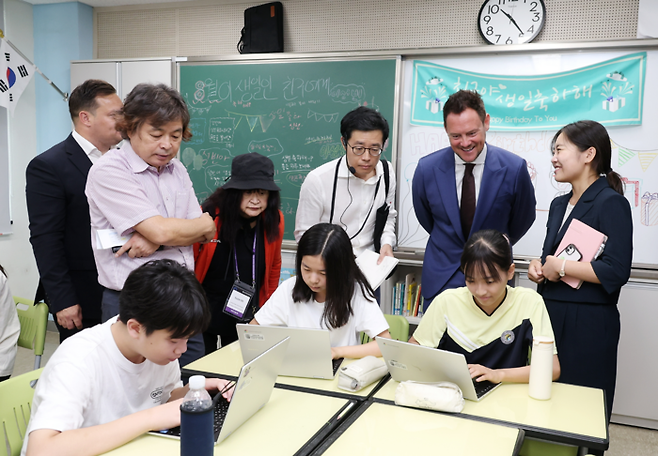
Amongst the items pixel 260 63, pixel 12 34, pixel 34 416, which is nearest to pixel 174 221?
pixel 34 416

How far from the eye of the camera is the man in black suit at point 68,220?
2.12 metres

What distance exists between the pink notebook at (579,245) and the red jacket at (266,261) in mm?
1174

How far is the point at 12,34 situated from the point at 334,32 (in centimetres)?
262

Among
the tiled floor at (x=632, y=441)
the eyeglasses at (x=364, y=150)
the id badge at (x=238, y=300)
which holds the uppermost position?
the eyeglasses at (x=364, y=150)

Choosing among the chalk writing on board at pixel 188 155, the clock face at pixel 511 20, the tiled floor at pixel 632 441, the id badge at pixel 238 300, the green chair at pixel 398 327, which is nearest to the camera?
the id badge at pixel 238 300

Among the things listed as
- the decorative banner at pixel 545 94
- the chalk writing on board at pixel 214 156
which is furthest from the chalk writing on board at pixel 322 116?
the chalk writing on board at pixel 214 156

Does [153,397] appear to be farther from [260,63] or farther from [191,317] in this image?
[260,63]

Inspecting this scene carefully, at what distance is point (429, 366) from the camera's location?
5.18 feet

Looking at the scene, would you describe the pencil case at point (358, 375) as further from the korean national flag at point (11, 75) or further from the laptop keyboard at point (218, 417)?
the korean national flag at point (11, 75)

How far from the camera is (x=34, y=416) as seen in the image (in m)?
1.20

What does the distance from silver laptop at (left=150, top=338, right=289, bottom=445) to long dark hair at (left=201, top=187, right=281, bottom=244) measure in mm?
899

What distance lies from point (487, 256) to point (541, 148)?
182cm

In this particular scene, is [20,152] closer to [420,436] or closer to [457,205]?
→ [457,205]

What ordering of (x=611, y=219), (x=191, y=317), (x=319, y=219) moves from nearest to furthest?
(x=191, y=317), (x=611, y=219), (x=319, y=219)
